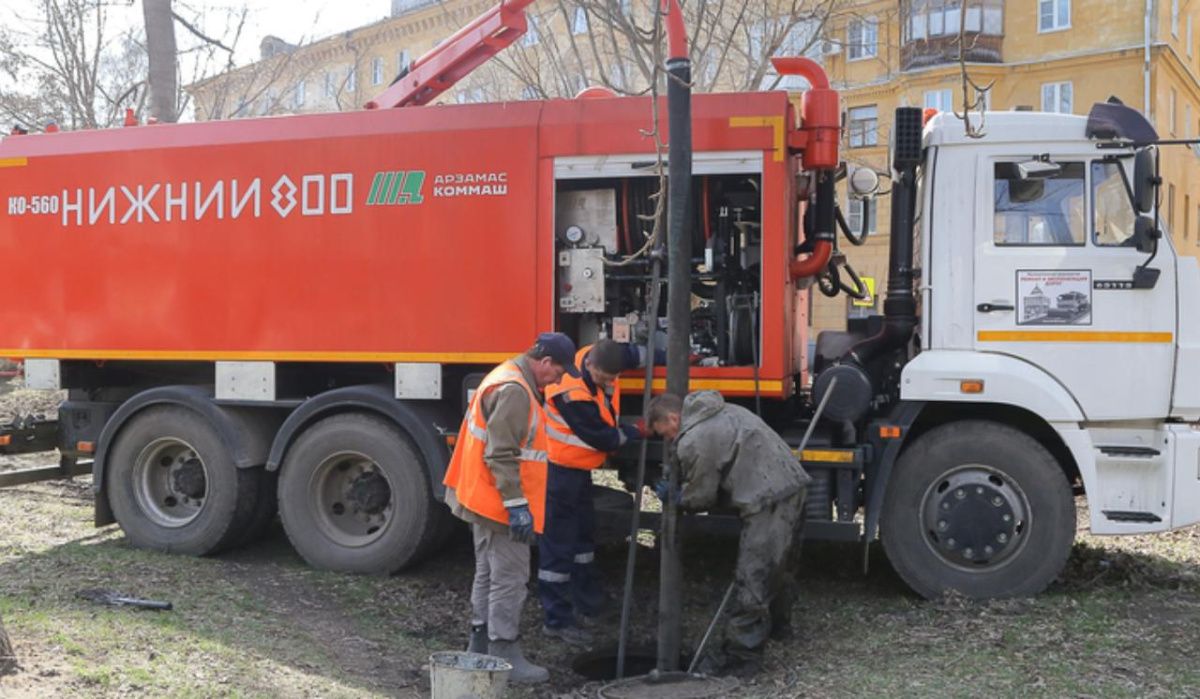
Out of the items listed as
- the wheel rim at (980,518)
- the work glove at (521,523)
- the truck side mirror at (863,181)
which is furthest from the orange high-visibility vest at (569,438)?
the truck side mirror at (863,181)

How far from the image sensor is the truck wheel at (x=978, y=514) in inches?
221

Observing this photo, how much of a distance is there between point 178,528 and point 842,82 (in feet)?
82.7

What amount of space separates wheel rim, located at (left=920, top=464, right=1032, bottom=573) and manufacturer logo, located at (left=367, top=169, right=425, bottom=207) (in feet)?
11.2

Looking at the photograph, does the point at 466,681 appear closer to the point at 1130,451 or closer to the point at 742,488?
the point at 742,488

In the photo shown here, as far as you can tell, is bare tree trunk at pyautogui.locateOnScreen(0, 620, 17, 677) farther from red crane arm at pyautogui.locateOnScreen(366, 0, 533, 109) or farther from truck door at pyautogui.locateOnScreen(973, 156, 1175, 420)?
truck door at pyautogui.locateOnScreen(973, 156, 1175, 420)

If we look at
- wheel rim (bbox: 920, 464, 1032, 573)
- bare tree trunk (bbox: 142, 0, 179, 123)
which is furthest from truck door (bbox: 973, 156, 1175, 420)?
bare tree trunk (bbox: 142, 0, 179, 123)

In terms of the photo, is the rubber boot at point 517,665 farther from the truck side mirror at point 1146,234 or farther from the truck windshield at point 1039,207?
the truck side mirror at point 1146,234

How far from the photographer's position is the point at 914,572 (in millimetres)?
5781

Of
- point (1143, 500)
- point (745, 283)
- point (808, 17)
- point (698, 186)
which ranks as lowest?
point (1143, 500)

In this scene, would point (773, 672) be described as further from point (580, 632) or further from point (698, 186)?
point (698, 186)

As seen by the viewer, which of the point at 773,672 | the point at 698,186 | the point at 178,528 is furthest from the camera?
the point at 178,528

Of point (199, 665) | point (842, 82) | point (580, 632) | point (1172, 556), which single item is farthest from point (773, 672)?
point (842, 82)

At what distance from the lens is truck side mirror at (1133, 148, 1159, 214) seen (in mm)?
5504

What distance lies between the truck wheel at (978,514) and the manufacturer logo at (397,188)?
3225 millimetres
